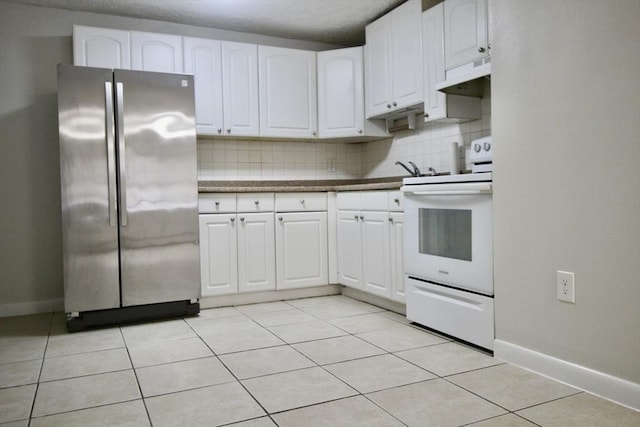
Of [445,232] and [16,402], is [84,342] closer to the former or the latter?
[16,402]

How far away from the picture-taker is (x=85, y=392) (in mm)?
2148

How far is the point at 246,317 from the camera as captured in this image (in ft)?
11.4

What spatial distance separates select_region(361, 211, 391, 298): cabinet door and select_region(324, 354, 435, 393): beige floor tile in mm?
996

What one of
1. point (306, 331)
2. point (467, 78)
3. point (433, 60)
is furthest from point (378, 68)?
point (306, 331)

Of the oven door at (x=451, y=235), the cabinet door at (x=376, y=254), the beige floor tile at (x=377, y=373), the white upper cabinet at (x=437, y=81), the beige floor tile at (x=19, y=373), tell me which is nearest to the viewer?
the beige floor tile at (x=377, y=373)

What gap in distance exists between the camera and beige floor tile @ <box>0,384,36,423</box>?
6.30ft

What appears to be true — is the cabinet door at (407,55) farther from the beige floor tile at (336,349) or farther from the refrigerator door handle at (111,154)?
the refrigerator door handle at (111,154)

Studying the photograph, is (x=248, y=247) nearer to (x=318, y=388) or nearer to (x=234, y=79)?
(x=234, y=79)

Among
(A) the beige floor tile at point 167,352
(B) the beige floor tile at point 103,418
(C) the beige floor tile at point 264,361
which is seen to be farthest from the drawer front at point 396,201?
(B) the beige floor tile at point 103,418

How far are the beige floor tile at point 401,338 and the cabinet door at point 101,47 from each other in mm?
2634

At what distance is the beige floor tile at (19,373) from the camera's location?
2287mm

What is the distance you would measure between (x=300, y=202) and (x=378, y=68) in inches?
49.4

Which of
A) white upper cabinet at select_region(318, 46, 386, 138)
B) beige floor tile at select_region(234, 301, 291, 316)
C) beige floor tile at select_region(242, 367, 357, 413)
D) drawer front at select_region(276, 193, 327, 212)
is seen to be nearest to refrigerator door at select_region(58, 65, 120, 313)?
beige floor tile at select_region(234, 301, 291, 316)

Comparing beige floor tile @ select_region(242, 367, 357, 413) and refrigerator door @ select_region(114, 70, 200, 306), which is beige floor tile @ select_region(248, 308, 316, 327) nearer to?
refrigerator door @ select_region(114, 70, 200, 306)
